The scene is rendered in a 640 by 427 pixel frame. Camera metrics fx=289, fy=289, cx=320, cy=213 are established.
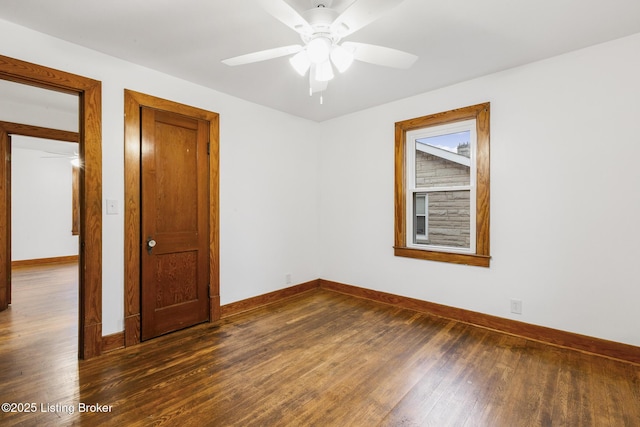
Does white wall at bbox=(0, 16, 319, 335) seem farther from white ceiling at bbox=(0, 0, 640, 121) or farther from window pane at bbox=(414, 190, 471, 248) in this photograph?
window pane at bbox=(414, 190, 471, 248)

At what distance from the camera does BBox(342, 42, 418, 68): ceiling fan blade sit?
178cm

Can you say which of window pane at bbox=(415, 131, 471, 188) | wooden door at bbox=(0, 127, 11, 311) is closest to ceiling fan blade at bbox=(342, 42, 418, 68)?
window pane at bbox=(415, 131, 471, 188)

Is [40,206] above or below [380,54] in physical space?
below

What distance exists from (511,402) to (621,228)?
1.70m

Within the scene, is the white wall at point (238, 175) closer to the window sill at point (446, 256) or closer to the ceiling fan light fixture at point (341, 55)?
the window sill at point (446, 256)

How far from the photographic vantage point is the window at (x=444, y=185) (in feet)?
9.91

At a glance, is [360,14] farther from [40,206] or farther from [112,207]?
[40,206]

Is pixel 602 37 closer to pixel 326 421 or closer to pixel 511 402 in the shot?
pixel 511 402

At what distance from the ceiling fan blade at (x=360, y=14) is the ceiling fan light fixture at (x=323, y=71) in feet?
0.79

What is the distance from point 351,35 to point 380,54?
0.54 meters

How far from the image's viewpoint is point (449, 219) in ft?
14.6

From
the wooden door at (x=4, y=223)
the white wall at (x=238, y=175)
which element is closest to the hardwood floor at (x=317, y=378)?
the white wall at (x=238, y=175)

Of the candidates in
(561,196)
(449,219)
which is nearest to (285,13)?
(561,196)

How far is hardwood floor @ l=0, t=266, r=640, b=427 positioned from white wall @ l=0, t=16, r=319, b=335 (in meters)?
0.59
